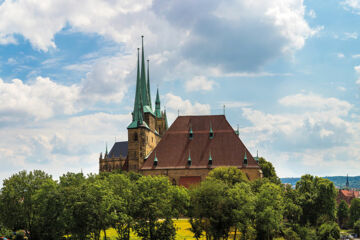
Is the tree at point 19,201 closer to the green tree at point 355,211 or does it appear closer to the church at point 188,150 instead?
the church at point 188,150

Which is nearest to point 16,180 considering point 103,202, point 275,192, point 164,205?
point 103,202

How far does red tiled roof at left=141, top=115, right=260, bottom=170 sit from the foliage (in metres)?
18.0

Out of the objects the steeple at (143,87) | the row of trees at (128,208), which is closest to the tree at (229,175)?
the row of trees at (128,208)

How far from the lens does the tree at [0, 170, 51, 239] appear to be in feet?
186

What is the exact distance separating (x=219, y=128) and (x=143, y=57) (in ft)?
99.0

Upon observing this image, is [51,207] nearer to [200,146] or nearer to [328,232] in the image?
[200,146]

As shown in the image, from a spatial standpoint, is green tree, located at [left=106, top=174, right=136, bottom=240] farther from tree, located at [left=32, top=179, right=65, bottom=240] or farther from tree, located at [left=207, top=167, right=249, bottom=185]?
tree, located at [left=207, top=167, right=249, bottom=185]

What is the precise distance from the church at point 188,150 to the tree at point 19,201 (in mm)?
32727

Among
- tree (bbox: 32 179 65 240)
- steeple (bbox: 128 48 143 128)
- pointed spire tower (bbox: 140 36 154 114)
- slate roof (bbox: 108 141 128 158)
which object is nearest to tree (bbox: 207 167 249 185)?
steeple (bbox: 128 48 143 128)

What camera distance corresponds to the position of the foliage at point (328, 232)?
235 ft

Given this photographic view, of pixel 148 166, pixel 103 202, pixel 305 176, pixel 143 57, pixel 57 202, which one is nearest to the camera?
pixel 103 202

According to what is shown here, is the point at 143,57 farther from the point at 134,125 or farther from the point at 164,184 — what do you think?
the point at 164,184

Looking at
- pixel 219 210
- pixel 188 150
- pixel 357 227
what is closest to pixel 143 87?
pixel 188 150

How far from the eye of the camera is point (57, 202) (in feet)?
155
